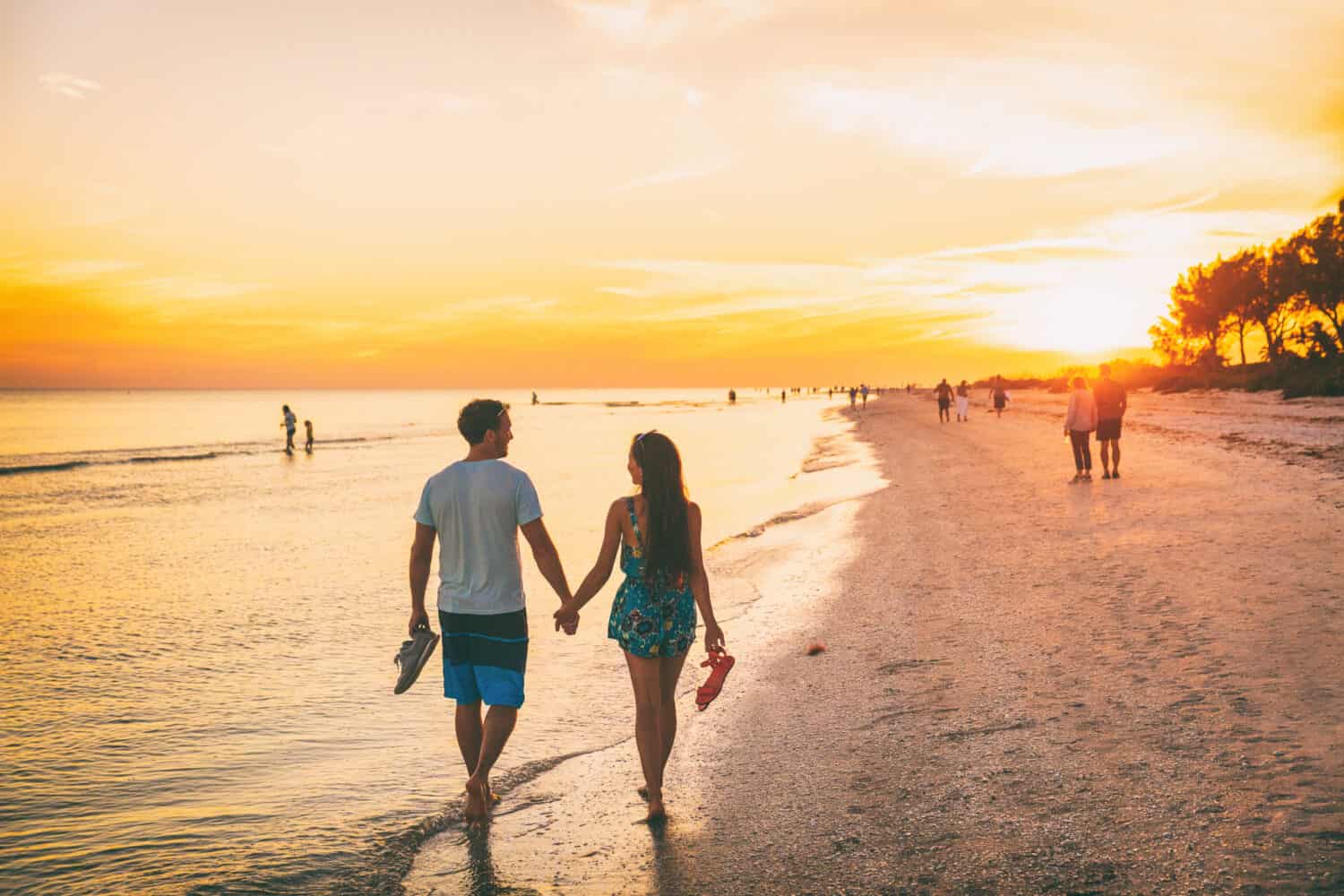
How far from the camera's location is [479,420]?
190 inches

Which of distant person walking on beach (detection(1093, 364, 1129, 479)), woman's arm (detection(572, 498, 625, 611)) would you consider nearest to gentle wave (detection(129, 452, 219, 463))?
distant person walking on beach (detection(1093, 364, 1129, 479))

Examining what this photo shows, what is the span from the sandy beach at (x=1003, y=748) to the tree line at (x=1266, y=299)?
49348 millimetres

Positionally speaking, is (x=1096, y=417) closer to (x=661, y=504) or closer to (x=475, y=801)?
(x=661, y=504)

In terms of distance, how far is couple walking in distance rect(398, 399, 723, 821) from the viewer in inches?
184

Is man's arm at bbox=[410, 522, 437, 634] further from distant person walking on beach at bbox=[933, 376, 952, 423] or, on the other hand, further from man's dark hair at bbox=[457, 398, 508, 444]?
distant person walking on beach at bbox=[933, 376, 952, 423]

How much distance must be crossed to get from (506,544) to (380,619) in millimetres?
6969

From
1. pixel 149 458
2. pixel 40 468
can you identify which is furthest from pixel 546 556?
pixel 149 458

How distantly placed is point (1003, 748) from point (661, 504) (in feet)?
8.92

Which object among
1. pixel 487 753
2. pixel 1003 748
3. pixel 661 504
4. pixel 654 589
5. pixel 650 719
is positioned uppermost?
pixel 661 504

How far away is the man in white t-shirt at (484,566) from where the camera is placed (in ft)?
15.7

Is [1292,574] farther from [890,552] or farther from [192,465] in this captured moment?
[192,465]

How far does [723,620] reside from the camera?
10.0 meters

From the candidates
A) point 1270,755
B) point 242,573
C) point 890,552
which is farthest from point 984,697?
point 242,573

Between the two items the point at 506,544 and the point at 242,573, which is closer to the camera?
the point at 506,544
